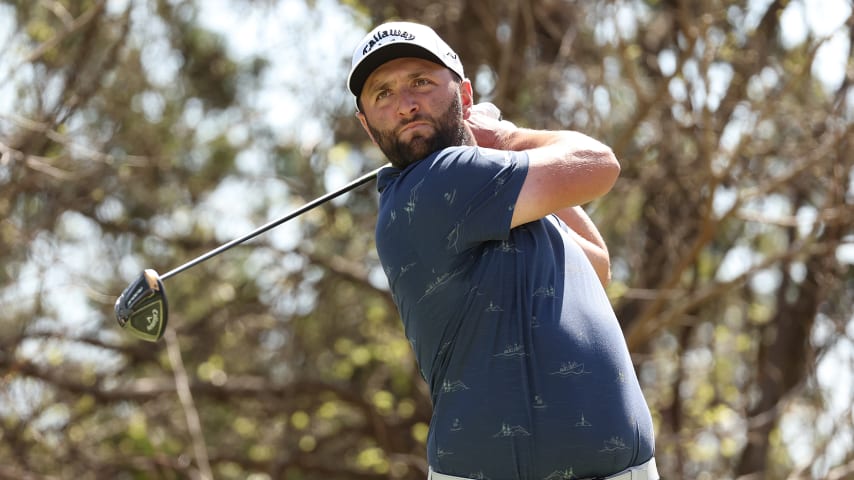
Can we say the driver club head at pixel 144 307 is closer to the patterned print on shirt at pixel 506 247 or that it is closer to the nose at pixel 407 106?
the nose at pixel 407 106

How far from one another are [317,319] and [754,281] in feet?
9.56

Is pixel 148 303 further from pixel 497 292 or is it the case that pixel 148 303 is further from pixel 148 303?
pixel 497 292

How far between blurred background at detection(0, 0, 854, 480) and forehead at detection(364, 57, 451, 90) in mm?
3318

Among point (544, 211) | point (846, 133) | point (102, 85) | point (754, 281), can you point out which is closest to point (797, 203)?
point (754, 281)

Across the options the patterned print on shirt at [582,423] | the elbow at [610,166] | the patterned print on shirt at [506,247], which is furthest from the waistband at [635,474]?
the elbow at [610,166]

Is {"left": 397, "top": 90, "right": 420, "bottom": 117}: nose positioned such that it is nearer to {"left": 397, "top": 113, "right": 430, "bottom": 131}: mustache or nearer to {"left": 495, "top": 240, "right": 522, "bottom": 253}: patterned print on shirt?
{"left": 397, "top": 113, "right": 430, "bottom": 131}: mustache

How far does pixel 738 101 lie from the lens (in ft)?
20.5

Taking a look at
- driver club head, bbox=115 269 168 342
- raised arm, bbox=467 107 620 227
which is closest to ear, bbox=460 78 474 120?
raised arm, bbox=467 107 620 227

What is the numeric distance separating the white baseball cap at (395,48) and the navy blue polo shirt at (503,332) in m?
0.22

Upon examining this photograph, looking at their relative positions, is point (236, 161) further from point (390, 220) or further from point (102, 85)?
point (390, 220)

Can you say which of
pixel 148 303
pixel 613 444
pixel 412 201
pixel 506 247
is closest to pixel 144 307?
pixel 148 303

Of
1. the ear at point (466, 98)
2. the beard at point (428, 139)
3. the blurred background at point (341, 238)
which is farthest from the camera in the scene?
the blurred background at point (341, 238)

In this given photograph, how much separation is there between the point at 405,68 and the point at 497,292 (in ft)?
1.64

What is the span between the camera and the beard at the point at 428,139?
2.43m
